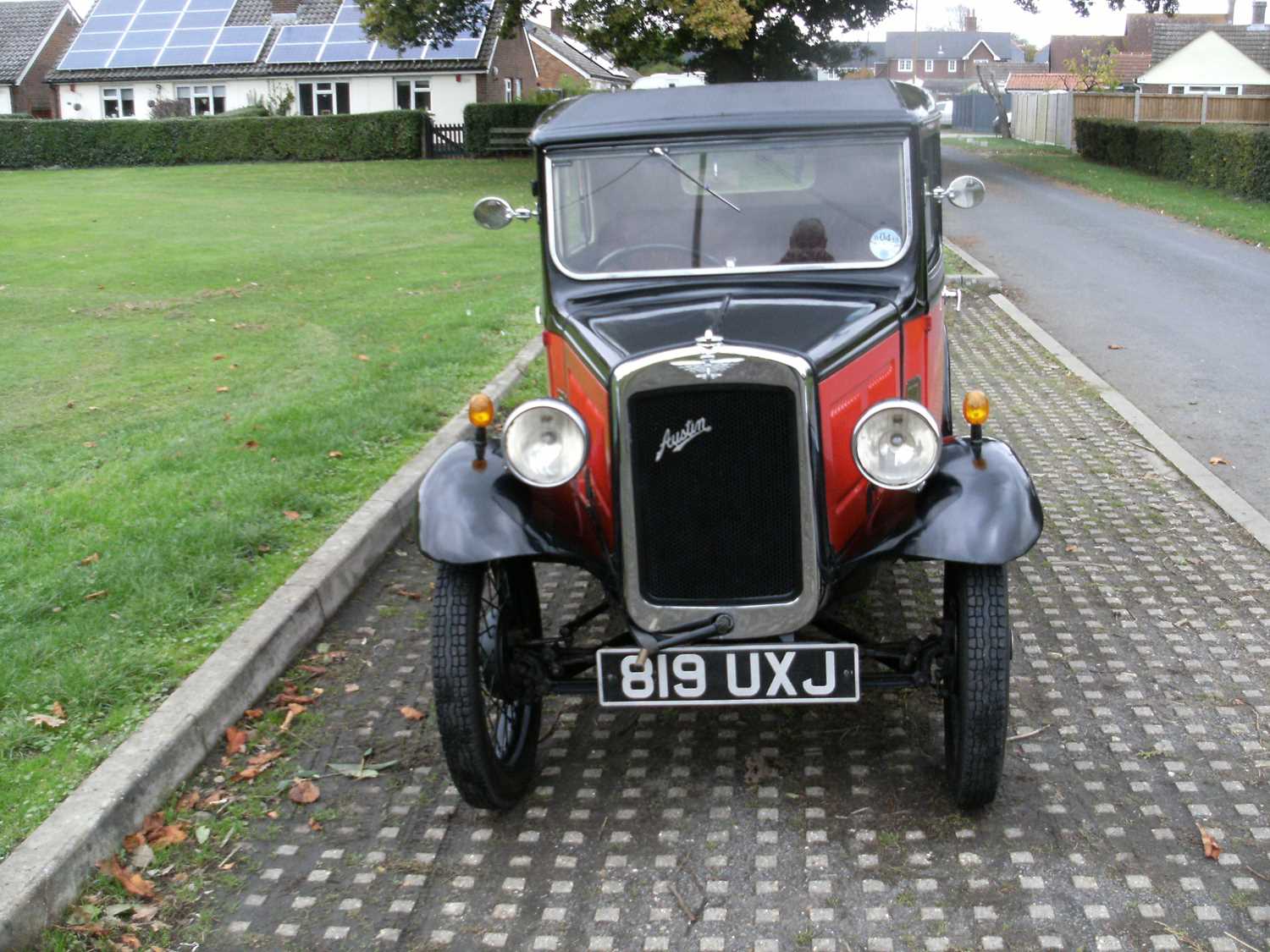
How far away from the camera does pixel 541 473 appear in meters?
4.01

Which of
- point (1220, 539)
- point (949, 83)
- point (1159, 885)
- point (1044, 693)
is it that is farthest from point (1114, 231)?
point (949, 83)

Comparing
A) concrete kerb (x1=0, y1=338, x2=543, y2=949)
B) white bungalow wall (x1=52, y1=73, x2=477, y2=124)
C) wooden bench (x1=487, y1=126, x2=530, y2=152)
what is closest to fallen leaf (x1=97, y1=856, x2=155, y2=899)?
concrete kerb (x1=0, y1=338, x2=543, y2=949)

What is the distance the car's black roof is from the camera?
4762mm

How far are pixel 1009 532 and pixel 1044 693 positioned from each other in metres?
1.17

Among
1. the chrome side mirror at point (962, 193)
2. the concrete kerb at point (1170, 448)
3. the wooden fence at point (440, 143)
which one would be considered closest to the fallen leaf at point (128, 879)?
the chrome side mirror at point (962, 193)

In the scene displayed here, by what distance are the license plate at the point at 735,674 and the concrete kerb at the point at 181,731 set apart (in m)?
1.49

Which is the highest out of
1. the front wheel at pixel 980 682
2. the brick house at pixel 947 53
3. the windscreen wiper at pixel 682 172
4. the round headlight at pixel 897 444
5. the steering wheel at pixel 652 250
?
the brick house at pixel 947 53

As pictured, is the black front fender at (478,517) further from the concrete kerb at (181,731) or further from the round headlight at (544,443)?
the concrete kerb at (181,731)

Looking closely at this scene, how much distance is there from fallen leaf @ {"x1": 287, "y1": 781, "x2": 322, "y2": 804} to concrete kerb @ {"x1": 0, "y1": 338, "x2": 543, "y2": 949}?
37 cm

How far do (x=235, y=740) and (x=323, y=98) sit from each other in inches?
1859

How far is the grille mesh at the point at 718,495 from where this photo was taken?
3.78 metres

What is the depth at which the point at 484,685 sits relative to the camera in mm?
4180

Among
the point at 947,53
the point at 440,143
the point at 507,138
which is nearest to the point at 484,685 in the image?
the point at 507,138

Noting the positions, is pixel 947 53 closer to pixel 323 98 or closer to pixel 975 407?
pixel 323 98
